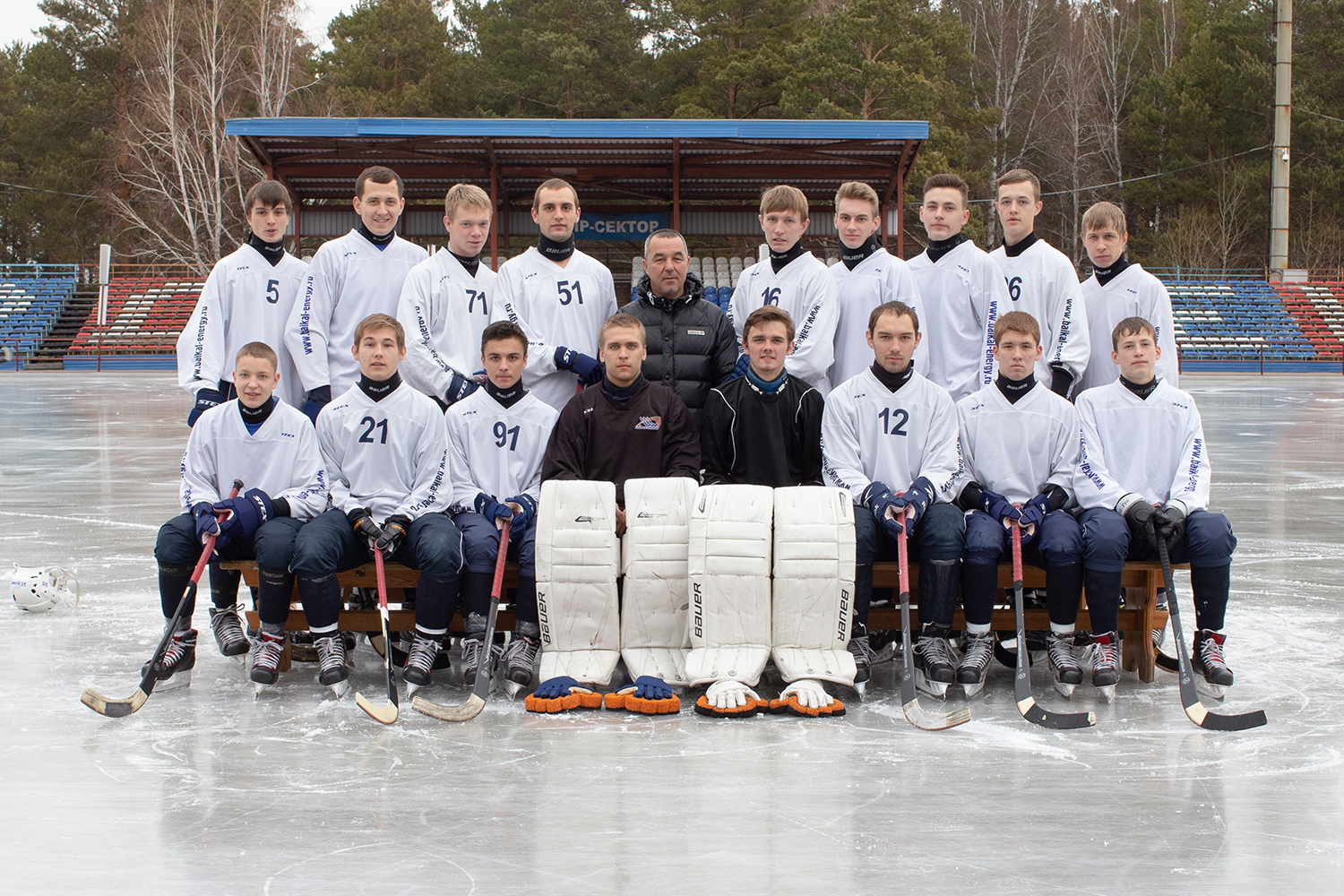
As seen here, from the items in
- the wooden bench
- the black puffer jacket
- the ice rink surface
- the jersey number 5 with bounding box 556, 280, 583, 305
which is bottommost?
the ice rink surface

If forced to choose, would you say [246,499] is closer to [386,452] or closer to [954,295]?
[386,452]

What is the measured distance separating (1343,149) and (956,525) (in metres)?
Answer: 37.9

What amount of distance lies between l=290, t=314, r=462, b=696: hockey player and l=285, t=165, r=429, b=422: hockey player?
2.00 ft

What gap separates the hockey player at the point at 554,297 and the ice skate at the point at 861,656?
5.11 feet

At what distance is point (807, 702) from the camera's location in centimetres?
367

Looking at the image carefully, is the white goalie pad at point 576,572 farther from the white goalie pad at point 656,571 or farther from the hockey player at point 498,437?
the hockey player at point 498,437

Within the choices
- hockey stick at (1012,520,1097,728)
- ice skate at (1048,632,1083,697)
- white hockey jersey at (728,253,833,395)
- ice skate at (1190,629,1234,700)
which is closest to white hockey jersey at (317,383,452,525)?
white hockey jersey at (728,253,833,395)

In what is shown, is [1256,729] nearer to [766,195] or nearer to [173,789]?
[766,195]

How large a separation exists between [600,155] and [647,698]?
18.2 m

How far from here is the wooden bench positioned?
4125mm

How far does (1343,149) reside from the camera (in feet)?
114

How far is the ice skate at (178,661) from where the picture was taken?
13.0 feet

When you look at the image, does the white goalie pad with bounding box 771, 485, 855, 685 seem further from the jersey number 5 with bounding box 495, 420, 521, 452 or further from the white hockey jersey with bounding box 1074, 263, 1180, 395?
the white hockey jersey with bounding box 1074, 263, 1180, 395

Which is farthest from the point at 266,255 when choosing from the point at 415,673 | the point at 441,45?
the point at 441,45
